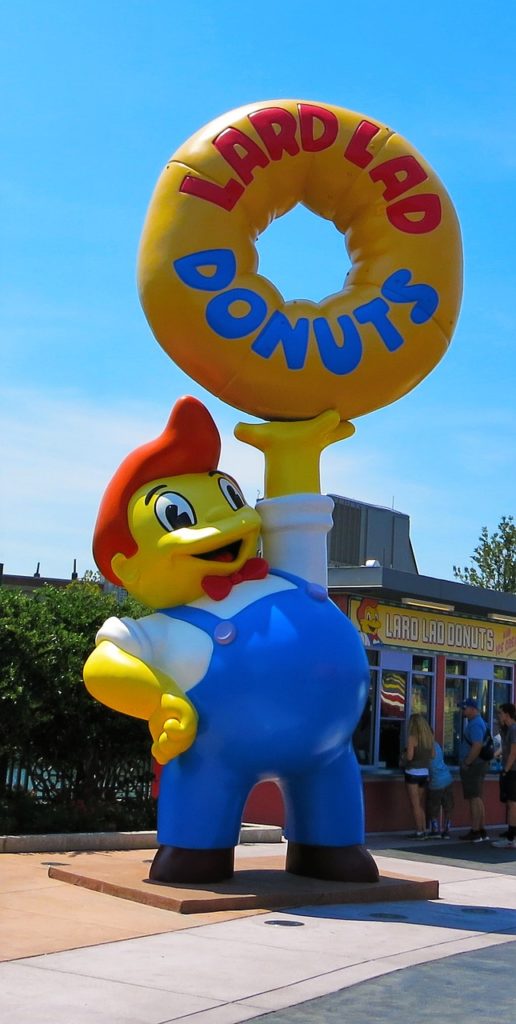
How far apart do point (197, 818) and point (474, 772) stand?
7.01 metres

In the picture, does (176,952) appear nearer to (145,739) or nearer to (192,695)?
(192,695)

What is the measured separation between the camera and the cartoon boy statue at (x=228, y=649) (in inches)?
315

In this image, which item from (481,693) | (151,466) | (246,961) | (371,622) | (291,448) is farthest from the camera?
(481,693)

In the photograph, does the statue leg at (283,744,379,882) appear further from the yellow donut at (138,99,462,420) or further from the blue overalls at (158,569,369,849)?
the yellow donut at (138,99,462,420)

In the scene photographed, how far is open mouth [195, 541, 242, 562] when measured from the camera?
8.34 m

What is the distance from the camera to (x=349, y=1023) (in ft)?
17.1

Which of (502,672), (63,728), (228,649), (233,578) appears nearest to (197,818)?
(228,649)

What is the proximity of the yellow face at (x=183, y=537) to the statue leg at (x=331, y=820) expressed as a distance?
5.36 ft

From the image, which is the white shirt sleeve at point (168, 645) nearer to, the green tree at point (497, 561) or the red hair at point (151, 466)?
the red hair at point (151, 466)

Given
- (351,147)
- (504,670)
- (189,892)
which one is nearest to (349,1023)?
(189,892)

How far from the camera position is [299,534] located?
866 cm

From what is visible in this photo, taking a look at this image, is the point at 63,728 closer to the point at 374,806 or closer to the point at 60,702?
the point at 60,702

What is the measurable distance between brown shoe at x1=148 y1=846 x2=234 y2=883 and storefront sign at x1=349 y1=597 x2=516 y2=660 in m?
6.42

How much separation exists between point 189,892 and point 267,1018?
8.83ft
